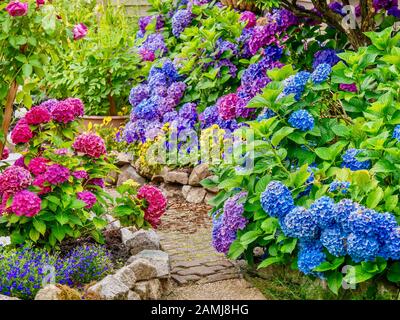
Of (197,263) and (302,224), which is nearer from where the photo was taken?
(302,224)

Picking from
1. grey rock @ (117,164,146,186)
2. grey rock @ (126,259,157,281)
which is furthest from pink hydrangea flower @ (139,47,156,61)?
grey rock @ (126,259,157,281)

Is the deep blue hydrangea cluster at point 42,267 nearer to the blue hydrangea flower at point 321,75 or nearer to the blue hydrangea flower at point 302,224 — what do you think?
the blue hydrangea flower at point 302,224

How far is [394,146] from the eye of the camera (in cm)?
404

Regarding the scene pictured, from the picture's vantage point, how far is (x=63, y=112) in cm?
447

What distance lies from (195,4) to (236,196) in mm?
3727

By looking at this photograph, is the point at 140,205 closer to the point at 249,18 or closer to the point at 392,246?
the point at 392,246

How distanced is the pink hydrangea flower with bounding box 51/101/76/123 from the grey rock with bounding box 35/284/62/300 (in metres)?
1.18

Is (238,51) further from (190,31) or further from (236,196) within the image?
(236,196)

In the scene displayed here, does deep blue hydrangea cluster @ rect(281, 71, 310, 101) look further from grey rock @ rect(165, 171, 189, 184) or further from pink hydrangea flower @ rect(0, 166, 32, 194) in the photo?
grey rock @ rect(165, 171, 189, 184)

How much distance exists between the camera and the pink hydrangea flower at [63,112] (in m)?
4.47

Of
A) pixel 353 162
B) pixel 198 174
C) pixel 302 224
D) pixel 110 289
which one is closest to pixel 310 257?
pixel 302 224

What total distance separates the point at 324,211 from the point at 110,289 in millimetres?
1180

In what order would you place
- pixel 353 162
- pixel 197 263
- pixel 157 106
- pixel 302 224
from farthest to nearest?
pixel 157 106
pixel 197 263
pixel 353 162
pixel 302 224

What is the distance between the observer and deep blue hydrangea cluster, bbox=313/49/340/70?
19.0 ft
